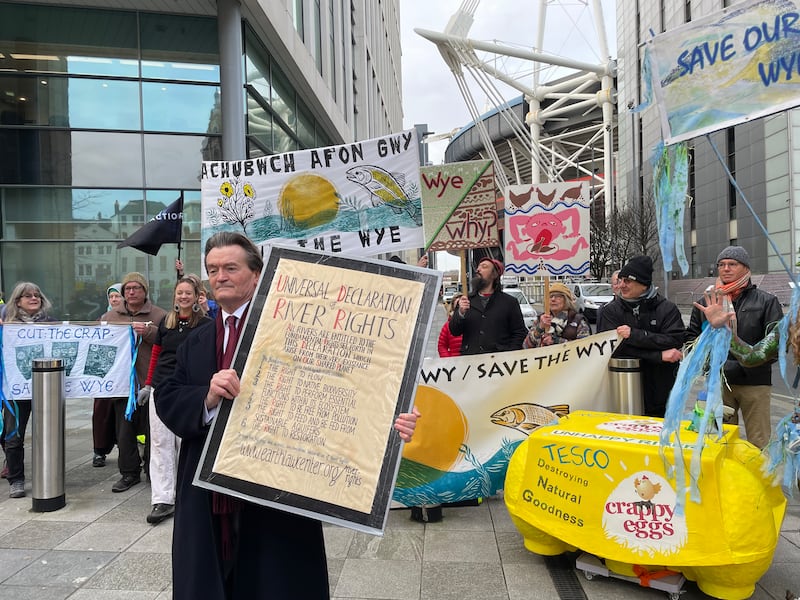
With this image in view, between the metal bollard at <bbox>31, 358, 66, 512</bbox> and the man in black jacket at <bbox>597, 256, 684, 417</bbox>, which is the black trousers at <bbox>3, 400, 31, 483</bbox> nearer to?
the metal bollard at <bbox>31, 358, 66, 512</bbox>

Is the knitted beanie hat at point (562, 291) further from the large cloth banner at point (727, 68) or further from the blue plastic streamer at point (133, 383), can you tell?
the blue plastic streamer at point (133, 383)

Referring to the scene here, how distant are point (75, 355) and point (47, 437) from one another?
0.96 metres

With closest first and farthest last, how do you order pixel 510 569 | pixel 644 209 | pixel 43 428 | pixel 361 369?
pixel 361 369 → pixel 510 569 → pixel 43 428 → pixel 644 209

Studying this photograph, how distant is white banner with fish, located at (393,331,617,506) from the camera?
436 centimetres

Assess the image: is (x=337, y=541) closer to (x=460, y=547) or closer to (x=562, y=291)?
(x=460, y=547)

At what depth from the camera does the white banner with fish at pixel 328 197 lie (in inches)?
217

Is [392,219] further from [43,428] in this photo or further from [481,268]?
[43,428]

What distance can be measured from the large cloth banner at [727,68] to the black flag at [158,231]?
4899 millimetres

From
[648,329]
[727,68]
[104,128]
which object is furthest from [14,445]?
[104,128]

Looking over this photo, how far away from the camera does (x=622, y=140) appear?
47.1 m

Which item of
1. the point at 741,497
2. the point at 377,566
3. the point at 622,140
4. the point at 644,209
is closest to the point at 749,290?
the point at 741,497

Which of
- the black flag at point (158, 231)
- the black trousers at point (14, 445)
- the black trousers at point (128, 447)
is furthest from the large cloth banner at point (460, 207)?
the black trousers at point (14, 445)

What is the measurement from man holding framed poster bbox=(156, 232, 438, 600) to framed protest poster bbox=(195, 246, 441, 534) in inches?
1.3

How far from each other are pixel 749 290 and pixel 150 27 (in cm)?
1242
